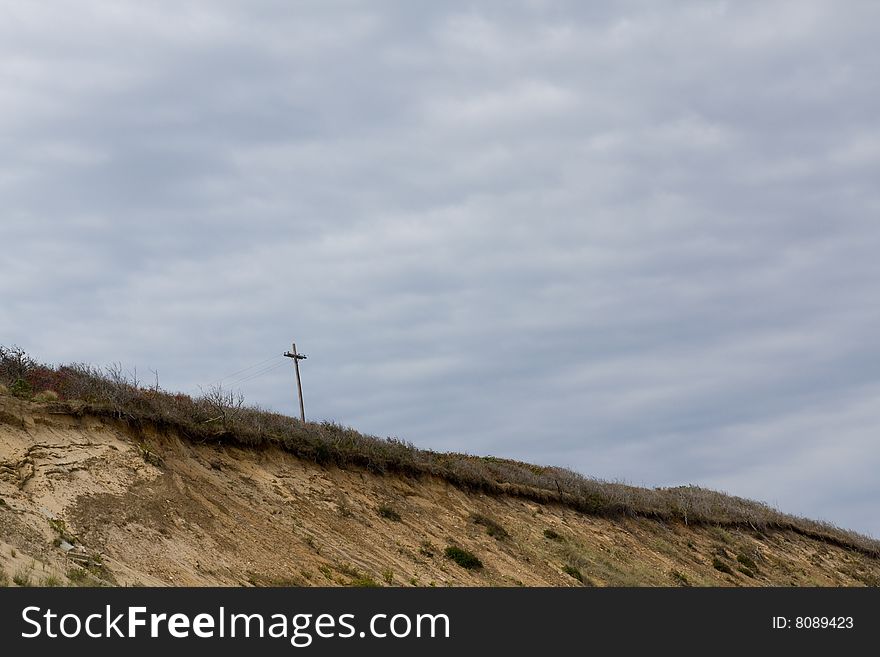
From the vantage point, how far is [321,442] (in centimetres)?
2811

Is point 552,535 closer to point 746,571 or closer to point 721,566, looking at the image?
point 721,566

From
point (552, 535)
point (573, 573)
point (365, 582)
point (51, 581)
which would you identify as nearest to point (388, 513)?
point (365, 582)

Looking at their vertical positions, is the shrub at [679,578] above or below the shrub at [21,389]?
below

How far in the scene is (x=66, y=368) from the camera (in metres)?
24.2

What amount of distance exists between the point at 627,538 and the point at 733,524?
12158mm

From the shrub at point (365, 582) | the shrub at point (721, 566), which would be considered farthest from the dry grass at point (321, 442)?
the shrub at point (365, 582)

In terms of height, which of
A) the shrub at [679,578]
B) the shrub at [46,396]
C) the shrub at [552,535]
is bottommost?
the shrub at [679,578]

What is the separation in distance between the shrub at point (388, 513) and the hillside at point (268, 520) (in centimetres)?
4

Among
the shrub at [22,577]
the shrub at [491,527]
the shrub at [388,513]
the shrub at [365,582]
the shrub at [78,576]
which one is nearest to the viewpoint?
the shrub at [22,577]

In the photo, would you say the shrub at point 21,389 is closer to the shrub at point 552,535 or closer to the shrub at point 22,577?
the shrub at point 22,577

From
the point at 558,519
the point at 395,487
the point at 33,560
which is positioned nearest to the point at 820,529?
the point at 558,519

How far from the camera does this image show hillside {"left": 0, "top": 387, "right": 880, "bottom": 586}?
714 inches

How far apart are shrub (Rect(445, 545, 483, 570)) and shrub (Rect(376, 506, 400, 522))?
1.84 meters

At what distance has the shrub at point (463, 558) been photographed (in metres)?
26.2
